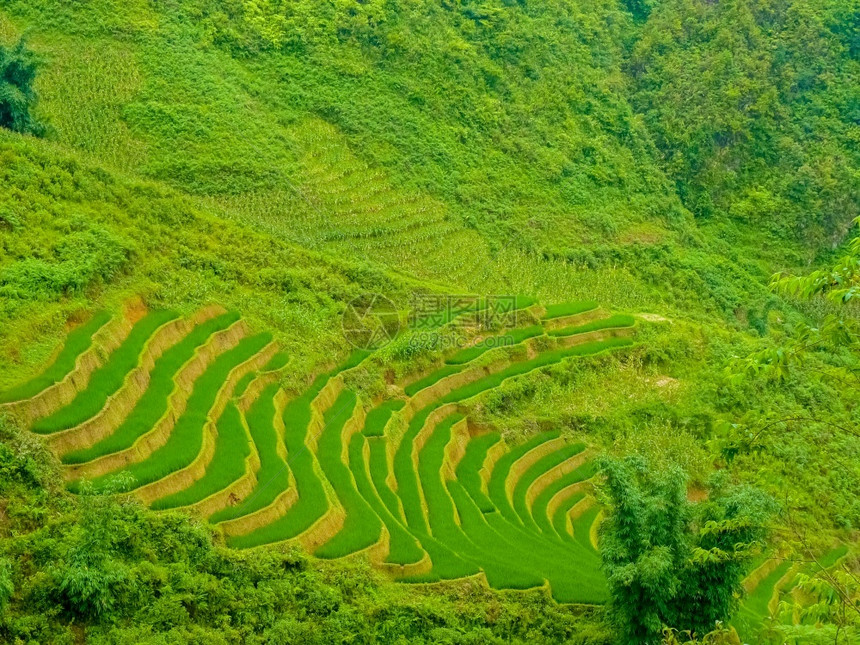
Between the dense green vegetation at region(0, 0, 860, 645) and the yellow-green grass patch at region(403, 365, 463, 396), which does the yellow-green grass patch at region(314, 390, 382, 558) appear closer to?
the dense green vegetation at region(0, 0, 860, 645)

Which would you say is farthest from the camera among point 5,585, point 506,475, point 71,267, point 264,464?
point 506,475

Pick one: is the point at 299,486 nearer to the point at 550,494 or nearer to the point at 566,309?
the point at 550,494

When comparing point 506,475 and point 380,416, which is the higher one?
point 380,416

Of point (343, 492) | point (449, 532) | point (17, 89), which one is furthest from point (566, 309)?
point (17, 89)

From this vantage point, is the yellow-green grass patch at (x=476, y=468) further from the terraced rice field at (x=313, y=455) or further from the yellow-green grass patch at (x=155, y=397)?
the yellow-green grass patch at (x=155, y=397)

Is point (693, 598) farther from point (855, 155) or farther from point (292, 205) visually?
point (855, 155)
